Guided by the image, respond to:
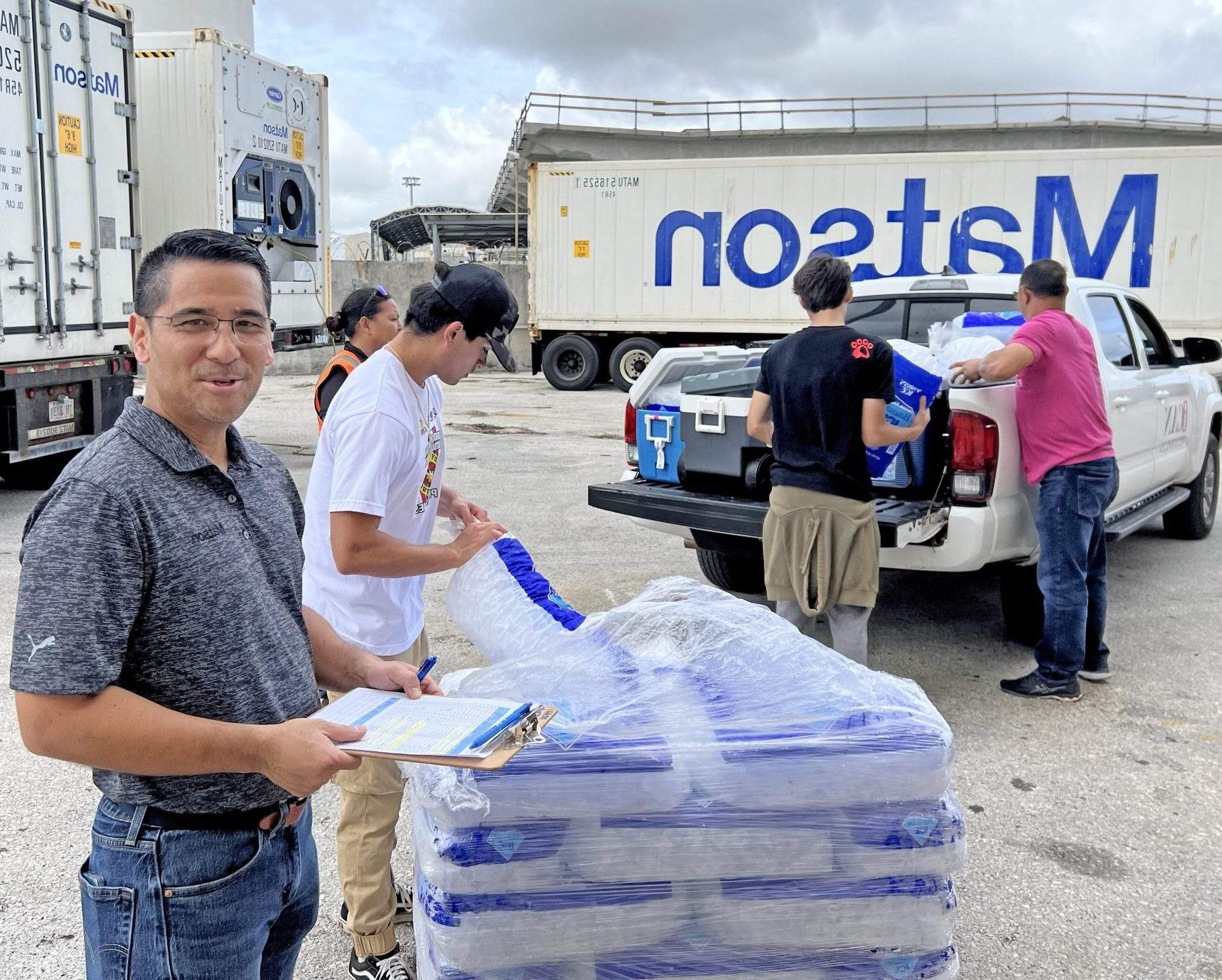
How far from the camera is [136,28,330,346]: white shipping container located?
30.2 feet

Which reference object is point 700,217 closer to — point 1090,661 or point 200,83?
point 200,83

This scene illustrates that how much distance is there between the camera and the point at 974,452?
4.29m

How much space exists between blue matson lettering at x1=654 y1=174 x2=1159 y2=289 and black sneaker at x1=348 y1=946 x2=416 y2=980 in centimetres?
1490

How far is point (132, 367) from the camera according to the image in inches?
333

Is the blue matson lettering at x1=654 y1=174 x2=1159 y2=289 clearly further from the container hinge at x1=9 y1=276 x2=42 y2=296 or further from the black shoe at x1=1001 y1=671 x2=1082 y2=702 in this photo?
the black shoe at x1=1001 y1=671 x2=1082 y2=702

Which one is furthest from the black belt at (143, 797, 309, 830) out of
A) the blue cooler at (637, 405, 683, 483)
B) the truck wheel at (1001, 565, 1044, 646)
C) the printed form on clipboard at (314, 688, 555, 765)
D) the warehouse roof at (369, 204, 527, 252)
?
the warehouse roof at (369, 204, 527, 252)

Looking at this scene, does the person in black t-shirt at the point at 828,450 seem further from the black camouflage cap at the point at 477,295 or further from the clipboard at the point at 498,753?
the clipboard at the point at 498,753

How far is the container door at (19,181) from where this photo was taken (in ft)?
22.8

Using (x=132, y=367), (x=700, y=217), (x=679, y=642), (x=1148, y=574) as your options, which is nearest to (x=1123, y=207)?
(x=700, y=217)

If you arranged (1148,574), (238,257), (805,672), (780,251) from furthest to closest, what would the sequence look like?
(780,251)
(1148,574)
(805,672)
(238,257)

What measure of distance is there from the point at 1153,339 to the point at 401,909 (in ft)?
17.9

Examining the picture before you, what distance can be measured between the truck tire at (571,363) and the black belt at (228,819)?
56.3 ft

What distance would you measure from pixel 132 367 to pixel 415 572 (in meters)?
7.12

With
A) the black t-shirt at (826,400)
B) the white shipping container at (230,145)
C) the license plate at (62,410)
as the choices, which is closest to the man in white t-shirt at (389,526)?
the black t-shirt at (826,400)
